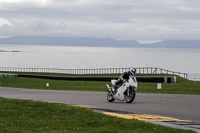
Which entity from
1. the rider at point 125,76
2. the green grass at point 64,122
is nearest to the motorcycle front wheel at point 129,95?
the rider at point 125,76

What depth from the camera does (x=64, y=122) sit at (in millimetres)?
11469

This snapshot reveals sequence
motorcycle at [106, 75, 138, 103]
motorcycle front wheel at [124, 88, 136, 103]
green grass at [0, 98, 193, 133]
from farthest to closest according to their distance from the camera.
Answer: motorcycle front wheel at [124, 88, 136, 103] < motorcycle at [106, 75, 138, 103] < green grass at [0, 98, 193, 133]

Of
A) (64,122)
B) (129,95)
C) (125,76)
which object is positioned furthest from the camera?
(129,95)

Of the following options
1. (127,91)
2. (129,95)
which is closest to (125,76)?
(127,91)

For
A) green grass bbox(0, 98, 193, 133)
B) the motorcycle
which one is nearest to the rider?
the motorcycle

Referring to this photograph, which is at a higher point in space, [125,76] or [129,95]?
[125,76]

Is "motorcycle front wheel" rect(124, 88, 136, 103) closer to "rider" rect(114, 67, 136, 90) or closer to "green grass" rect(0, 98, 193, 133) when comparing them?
"rider" rect(114, 67, 136, 90)

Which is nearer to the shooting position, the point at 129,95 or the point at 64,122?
the point at 64,122

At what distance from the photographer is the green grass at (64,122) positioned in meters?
10.1

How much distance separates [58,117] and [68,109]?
4.99ft

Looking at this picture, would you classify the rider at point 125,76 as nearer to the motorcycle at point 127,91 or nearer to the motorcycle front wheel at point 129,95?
the motorcycle at point 127,91

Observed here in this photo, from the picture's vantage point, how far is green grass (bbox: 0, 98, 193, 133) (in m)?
10.1

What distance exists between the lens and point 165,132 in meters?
9.65

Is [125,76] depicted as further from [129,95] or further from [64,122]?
[64,122]
